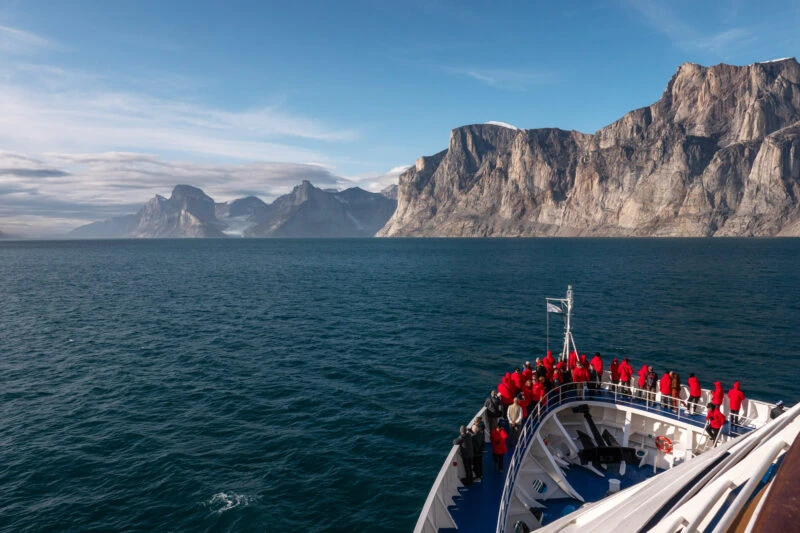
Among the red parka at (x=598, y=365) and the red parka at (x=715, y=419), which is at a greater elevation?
the red parka at (x=598, y=365)

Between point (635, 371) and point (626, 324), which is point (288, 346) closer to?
point (635, 371)

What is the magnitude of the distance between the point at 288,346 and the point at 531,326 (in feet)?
92.3

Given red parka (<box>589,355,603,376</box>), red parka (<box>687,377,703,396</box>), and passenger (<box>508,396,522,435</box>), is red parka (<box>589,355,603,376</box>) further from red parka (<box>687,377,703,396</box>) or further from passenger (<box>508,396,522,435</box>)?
passenger (<box>508,396,522,435</box>)

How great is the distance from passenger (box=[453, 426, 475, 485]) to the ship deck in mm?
448

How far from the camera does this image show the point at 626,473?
18.1 meters

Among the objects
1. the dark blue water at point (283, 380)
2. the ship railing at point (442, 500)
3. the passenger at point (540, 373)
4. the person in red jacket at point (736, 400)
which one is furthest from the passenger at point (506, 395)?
the person in red jacket at point (736, 400)

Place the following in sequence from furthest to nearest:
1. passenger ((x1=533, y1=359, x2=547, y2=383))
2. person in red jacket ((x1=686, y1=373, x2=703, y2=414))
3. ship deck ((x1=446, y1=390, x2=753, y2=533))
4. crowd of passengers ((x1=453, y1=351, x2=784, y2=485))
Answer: passenger ((x1=533, y1=359, x2=547, y2=383)) → person in red jacket ((x1=686, y1=373, x2=703, y2=414)) → crowd of passengers ((x1=453, y1=351, x2=784, y2=485)) → ship deck ((x1=446, y1=390, x2=753, y2=533))

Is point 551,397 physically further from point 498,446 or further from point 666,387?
point 498,446

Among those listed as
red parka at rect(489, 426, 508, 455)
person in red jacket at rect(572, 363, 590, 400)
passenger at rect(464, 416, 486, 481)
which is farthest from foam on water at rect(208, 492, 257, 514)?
person in red jacket at rect(572, 363, 590, 400)

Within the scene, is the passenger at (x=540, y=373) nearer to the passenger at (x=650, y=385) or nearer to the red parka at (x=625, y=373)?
the red parka at (x=625, y=373)

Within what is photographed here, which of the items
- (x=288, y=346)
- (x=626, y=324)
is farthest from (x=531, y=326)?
(x=288, y=346)

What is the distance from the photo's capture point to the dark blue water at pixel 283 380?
62.8ft

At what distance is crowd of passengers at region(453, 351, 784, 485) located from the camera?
1491 centimetres

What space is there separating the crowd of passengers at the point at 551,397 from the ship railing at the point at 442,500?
451 mm
